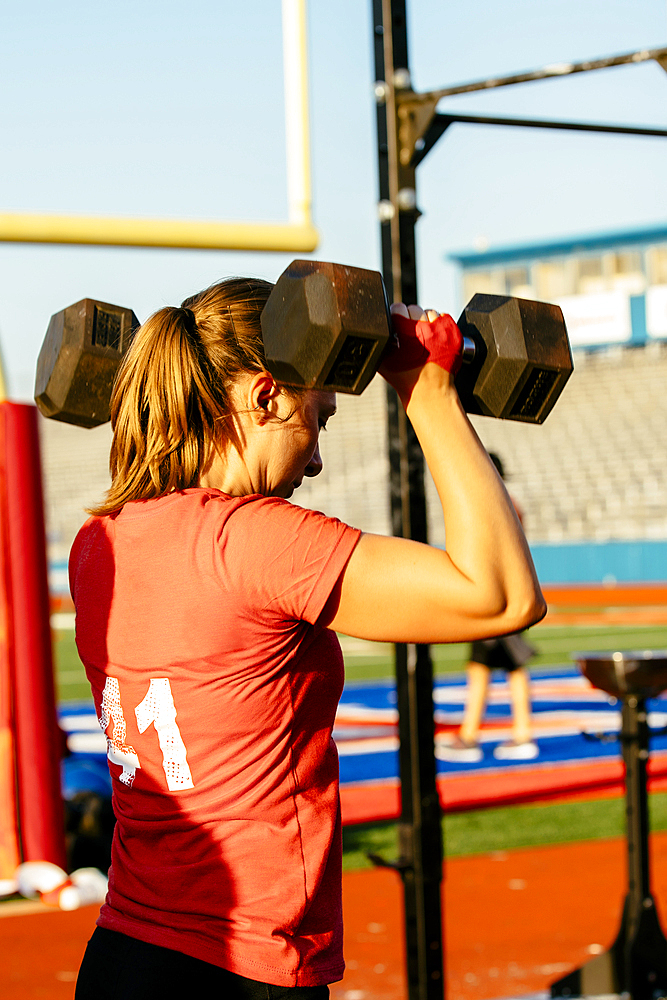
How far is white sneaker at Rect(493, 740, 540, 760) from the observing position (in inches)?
259

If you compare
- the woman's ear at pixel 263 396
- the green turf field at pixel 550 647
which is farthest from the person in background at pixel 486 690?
the woman's ear at pixel 263 396

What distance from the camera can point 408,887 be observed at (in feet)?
8.02

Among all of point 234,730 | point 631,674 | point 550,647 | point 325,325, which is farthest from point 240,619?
point 550,647

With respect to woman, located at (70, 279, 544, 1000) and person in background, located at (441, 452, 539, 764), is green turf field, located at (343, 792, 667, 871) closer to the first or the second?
A: person in background, located at (441, 452, 539, 764)

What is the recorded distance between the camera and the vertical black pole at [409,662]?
7.88 feet

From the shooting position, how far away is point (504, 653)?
253 inches

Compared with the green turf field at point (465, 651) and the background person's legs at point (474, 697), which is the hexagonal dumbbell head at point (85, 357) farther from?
the green turf field at point (465, 651)

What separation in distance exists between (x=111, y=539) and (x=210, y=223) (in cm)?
209

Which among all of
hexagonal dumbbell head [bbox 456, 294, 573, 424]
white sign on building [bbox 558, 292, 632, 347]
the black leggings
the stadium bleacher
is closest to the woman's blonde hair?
hexagonal dumbbell head [bbox 456, 294, 573, 424]

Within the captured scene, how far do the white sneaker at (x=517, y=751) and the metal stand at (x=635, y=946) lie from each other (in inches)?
133

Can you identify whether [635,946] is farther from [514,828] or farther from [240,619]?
[240,619]

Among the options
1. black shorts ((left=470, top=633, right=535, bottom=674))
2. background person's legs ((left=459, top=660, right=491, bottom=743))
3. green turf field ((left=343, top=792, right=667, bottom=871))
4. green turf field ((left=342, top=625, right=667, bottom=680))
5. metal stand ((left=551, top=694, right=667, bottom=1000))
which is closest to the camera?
metal stand ((left=551, top=694, right=667, bottom=1000))

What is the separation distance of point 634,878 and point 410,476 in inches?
61.9

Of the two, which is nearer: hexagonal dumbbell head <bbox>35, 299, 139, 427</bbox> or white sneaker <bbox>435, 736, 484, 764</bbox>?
hexagonal dumbbell head <bbox>35, 299, 139, 427</bbox>
